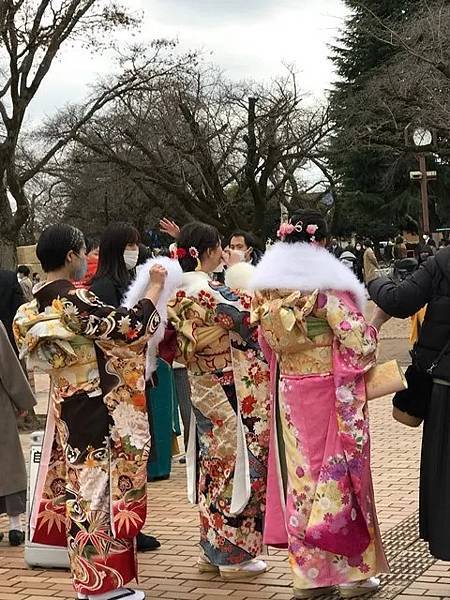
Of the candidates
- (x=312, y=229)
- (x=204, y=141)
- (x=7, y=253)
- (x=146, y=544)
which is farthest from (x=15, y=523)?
(x=204, y=141)

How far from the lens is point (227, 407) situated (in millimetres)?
4660

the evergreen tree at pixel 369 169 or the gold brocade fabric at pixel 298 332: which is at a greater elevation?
the evergreen tree at pixel 369 169

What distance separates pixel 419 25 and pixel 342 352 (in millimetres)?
13693

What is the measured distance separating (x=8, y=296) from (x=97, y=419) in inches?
143

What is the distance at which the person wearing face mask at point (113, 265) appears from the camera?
16.3 feet

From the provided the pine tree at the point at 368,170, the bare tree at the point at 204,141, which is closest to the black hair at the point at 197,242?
the bare tree at the point at 204,141

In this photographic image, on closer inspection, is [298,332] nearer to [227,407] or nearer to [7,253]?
[227,407]

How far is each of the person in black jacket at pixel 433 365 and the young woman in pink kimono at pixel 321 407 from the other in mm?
→ 222

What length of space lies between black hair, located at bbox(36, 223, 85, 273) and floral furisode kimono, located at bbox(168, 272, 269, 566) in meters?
0.62

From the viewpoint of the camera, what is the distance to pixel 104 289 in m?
4.99

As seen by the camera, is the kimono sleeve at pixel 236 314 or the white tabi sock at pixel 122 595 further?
the kimono sleeve at pixel 236 314

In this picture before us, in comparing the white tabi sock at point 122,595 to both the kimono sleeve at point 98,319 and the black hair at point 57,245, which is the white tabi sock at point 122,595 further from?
the black hair at point 57,245

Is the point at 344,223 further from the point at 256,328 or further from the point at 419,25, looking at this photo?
the point at 256,328

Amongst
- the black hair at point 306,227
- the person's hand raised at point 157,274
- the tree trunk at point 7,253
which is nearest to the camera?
the black hair at point 306,227
